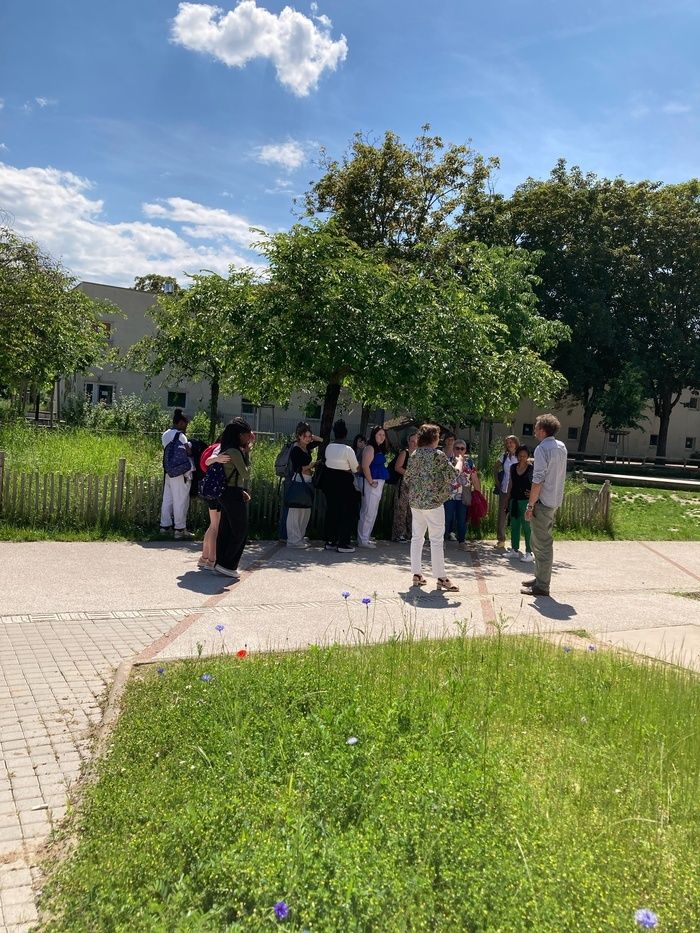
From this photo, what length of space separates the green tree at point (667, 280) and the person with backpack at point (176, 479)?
37.3 metres

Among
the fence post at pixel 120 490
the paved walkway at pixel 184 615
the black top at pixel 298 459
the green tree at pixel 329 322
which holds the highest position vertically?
the green tree at pixel 329 322

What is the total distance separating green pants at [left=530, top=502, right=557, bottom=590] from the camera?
8.43 meters

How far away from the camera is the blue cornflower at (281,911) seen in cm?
245

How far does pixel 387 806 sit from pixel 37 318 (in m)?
20.3

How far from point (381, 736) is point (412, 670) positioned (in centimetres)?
131

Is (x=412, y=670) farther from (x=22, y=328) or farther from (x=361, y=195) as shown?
(x=361, y=195)

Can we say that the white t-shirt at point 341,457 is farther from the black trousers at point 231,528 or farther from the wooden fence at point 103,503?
the black trousers at point 231,528

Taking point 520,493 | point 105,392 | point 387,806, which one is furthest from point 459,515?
point 105,392

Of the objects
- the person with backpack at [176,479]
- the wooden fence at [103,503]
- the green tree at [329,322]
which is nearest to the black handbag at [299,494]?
the wooden fence at [103,503]

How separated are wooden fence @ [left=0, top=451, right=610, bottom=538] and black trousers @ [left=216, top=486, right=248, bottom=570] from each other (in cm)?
251

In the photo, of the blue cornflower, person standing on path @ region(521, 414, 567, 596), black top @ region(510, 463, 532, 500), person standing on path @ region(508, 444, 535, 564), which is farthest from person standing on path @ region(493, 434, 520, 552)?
the blue cornflower

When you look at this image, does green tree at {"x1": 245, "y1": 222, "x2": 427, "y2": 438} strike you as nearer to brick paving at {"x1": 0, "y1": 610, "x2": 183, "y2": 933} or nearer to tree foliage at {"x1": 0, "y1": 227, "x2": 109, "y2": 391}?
brick paving at {"x1": 0, "y1": 610, "x2": 183, "y2": 933}

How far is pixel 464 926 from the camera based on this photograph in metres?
2.52

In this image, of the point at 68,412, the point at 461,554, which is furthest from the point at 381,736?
the point at 68,412
